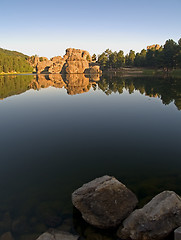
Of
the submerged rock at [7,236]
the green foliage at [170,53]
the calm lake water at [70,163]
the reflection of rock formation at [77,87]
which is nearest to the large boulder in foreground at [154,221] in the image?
the calm lake water at [70,163]

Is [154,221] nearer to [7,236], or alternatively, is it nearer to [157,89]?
[7,236]

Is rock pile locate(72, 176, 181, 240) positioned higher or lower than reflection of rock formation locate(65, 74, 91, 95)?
lower

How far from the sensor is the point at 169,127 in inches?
723

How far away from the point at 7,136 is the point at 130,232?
48.2 ft

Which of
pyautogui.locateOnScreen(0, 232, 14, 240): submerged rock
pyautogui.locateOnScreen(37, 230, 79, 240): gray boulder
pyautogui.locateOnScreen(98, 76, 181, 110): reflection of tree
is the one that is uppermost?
pyautogui.locateOnScreen(98, 76, 181, 110): reflection of tree

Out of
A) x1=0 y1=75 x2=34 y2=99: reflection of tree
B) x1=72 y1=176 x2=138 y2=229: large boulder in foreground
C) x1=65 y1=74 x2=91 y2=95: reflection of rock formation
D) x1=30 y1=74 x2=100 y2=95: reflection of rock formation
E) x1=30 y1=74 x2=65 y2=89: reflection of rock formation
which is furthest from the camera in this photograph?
x1=30 y1=74 x2=65 y2=89: reflection of rock formation

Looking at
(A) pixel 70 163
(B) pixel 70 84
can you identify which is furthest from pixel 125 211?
(B) pixel 70 84

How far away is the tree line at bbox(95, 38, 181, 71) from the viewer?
102875 mm

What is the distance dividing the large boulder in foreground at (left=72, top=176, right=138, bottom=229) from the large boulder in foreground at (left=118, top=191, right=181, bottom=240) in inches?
21.2

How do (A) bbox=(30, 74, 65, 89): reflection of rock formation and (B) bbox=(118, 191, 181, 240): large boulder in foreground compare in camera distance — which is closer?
(B) bbox=(118, 191, 181, 240): large boulder in foreground

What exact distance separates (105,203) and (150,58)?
148 m

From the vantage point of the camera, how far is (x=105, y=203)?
7.34 m

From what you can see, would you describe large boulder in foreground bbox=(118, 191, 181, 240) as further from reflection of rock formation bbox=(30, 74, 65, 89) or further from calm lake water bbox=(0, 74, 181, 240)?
reflection of rock formation bbox=(30, 74, 65, 89)

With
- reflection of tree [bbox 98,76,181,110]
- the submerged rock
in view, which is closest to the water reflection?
reflection of tree [bbox 98,76,181,110]
